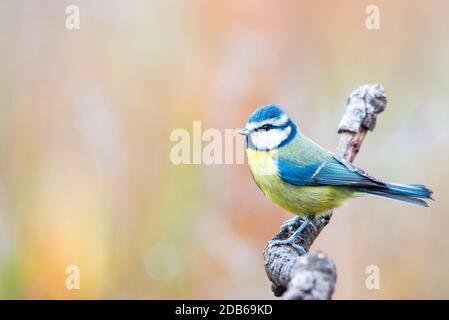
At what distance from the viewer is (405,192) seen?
2.70 m

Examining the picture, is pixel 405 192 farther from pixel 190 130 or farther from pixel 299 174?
pixel 190 130

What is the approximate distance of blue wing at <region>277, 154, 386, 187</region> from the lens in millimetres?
2861

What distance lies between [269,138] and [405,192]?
0.73 m

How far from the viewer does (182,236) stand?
3.46 m

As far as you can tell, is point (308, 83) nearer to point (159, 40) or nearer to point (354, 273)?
point (159, 40)

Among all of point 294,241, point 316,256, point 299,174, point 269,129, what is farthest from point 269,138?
point 316,256

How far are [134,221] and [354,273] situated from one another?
53.1 inches

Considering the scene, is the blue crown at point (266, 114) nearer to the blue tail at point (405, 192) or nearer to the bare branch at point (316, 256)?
the bare branch at point (316, 256)

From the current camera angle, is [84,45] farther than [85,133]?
Yes

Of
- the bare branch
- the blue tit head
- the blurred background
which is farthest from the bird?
the blurred background

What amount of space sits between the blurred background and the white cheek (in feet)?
2.00

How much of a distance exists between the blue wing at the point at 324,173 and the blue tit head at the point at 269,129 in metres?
0.14

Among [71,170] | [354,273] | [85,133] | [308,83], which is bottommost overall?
[354,273]
